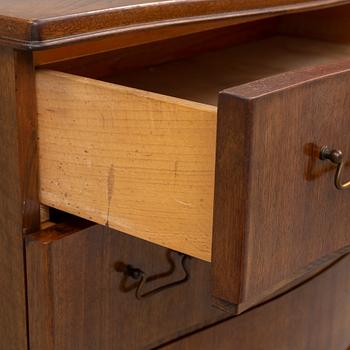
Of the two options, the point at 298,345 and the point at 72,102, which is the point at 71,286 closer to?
the point at 72,102

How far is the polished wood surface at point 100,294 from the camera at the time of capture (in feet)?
2.22

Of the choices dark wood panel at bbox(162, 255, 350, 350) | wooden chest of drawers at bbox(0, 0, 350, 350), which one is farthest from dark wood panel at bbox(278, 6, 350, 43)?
dark wood panel at bbox(162, 255, 350, 350)

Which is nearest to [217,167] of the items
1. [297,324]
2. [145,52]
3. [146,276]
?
[146,276]

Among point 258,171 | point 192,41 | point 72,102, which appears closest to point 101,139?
point 72,102

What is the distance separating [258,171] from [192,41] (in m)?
0.44

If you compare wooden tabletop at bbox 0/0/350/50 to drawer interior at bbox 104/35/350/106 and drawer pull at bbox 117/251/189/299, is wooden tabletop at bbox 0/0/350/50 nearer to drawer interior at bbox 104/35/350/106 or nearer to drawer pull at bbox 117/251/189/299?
drawer interior at bbox 104/35/350/106

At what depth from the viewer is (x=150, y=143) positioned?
0.60m

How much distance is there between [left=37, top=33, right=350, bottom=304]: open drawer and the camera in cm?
55

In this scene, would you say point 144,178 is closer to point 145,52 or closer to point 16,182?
point 16,182

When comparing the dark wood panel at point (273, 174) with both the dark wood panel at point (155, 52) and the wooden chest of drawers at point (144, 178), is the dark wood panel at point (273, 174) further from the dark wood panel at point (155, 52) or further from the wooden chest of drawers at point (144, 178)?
the dark wood panel at point (155, 52)

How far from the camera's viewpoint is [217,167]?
55cm

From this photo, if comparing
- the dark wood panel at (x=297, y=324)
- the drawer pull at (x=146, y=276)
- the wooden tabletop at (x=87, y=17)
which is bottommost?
the dark wood panel at (x=297, y=324)

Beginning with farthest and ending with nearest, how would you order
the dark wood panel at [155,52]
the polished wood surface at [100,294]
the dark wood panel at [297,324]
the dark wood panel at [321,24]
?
the dark wood panel at [321,24], the dark wood panel at [297,324], the dark wood panel at [155,52], the polished wood surface at [100,294]

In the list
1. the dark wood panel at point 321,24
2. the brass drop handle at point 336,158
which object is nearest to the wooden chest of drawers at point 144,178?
the brass drop handle at point 336,158
